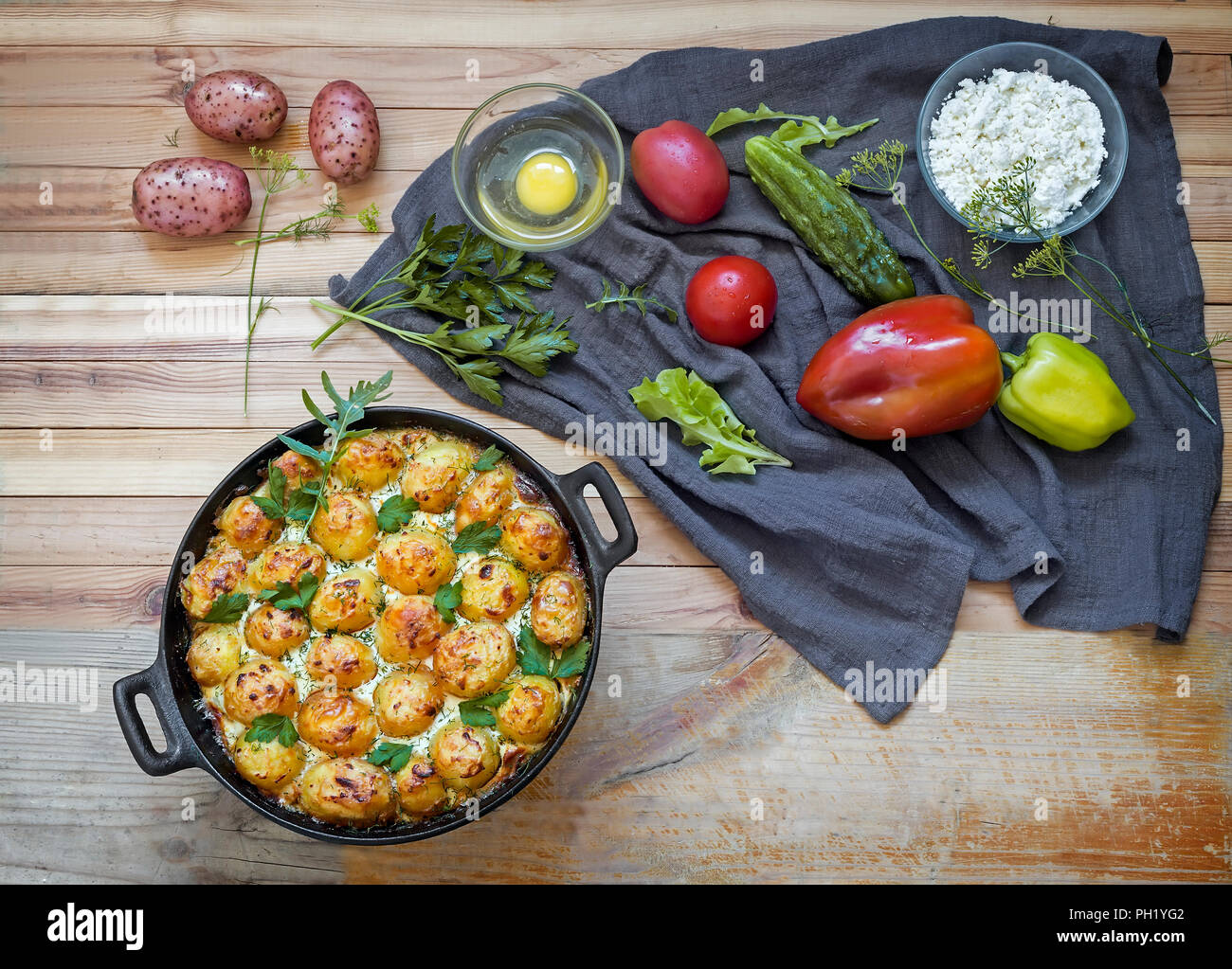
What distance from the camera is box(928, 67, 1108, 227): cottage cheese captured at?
231 centimetres

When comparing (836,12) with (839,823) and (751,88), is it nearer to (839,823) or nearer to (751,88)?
(751,88)

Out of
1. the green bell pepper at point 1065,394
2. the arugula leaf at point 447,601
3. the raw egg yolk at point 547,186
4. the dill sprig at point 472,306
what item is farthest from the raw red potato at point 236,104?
the green bell pepper at point 1065,394

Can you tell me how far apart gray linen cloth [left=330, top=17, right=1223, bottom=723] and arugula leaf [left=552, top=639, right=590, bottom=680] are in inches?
16.5

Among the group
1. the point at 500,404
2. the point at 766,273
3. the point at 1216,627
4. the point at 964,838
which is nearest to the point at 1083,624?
the point at 1216,627

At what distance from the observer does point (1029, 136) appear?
2311mm

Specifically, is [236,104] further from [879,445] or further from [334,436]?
[879,445]

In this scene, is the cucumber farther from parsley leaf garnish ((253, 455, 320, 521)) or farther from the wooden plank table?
parsley leaf garnish ((253, 455, 320, 521))

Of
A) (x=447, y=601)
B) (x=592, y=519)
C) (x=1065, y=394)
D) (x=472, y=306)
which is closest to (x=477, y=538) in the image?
(x=447, y=601)

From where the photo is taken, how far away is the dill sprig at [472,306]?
91.4 inches

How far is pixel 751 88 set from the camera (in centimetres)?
248

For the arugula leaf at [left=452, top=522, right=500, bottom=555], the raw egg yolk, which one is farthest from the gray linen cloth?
the arugula leaf at [left=452, top=522, right=500, bottom=555]

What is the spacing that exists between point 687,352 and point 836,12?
1068 mm

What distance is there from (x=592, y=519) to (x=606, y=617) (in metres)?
0.48

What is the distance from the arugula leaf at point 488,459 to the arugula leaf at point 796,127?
42.9 inches
